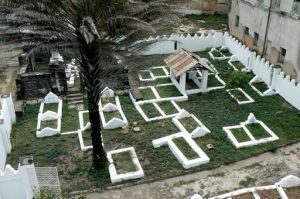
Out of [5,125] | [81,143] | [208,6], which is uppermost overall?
[208,6]

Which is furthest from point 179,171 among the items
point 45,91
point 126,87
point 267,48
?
point 267,48

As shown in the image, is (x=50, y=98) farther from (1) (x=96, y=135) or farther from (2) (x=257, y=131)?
(2) (x=257, y=131)

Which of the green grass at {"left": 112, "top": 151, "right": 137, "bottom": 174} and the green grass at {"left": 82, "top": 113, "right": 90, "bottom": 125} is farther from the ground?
the green grass at {"left": 82, "top": 113, "right": 90, "bottom": 125}

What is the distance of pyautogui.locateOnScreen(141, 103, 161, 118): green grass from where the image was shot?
56.4 ft

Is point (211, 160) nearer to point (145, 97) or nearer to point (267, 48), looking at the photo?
point (145, 97)

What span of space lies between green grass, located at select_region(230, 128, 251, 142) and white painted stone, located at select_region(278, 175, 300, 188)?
3.03 meters

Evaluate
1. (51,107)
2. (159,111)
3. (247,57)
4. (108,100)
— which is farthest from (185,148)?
(247,57)

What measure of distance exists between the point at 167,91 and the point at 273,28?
307 inches

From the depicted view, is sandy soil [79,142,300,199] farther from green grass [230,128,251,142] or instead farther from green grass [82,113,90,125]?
green grass [82,113,90,125]

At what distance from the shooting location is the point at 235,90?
19.4 metres

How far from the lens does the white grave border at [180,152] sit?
44.7 ft

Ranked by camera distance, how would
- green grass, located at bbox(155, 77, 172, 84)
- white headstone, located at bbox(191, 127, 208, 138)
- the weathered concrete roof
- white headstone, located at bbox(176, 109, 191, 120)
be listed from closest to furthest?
white headstone, located at bbox(191, 127, 208, 138), white headstone, located at bbox(176, 109, 191, 120), the weathered concrete roof, green grass, located at bbox(155, 77, 172, 84)

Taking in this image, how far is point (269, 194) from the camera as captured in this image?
12008 mm

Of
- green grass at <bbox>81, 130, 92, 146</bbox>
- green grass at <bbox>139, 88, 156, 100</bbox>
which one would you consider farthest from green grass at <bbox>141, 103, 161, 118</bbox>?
green grass at <bbox>81, 130, 92, 146</bbox>
